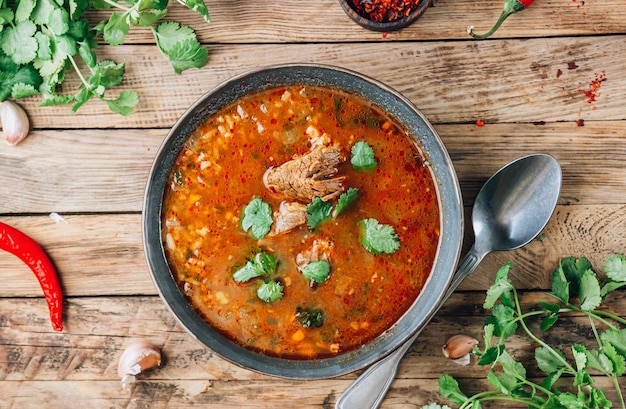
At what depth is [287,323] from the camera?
217 cm

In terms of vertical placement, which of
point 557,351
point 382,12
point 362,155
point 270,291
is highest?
point 382,12

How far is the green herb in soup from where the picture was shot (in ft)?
6.99

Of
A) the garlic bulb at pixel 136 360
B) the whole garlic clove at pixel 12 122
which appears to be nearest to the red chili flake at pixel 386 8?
the whole garlic clove at pixel 12 122

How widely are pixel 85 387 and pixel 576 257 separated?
213cm

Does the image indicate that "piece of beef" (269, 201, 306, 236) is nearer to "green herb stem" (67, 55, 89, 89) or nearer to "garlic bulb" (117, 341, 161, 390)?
"garlic bulb" (117, 341, 161, 390)

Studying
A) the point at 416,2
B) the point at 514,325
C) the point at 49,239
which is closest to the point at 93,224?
the point at 49,239

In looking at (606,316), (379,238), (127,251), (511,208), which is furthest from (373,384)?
(127,251)

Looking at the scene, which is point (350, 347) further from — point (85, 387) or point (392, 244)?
point (85, 387)

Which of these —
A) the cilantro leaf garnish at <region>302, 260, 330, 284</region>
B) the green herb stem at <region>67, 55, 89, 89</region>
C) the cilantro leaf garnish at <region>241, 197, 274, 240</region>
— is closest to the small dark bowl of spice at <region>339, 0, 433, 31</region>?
the cilantro leaf garnish at <region>241, 197, 274, 240</region>

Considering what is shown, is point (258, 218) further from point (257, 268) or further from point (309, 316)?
point (309, 316)

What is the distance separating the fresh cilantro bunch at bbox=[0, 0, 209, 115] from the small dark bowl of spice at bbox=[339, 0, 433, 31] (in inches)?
22.0

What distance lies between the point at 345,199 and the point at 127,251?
96 cm

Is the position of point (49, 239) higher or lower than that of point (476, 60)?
lower

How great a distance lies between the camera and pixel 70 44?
2.21 meters
